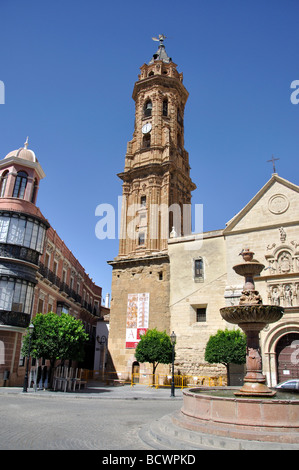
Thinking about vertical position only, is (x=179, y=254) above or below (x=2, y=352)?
above

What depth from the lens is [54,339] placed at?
59.3ft

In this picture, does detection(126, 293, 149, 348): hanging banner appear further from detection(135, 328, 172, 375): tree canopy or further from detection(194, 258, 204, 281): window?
detection(194, 258, 204, 281): window

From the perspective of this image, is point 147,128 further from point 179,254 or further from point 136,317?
point 136,317

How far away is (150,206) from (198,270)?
7.93 m

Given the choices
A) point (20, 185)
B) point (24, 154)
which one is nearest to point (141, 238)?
point (20, 185)

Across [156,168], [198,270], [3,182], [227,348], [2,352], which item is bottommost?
[2,352]

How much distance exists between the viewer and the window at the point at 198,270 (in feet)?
87.7

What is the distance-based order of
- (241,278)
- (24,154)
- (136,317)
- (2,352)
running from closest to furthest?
(2,352) → (24,154) → (241,278) → (136,317)

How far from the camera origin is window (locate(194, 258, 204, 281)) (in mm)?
26727

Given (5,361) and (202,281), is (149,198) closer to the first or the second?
(202,281)

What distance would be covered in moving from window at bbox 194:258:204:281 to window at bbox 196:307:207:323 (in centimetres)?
222

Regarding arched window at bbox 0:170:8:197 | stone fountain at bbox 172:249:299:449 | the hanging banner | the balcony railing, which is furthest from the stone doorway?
arched window at bbox 0:170:8:197

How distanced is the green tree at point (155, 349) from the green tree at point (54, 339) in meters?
5.62

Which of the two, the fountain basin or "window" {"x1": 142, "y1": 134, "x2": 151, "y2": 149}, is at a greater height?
"window" {"x1": 142, "y1": 134, "x2": 151, "y2": 149}
